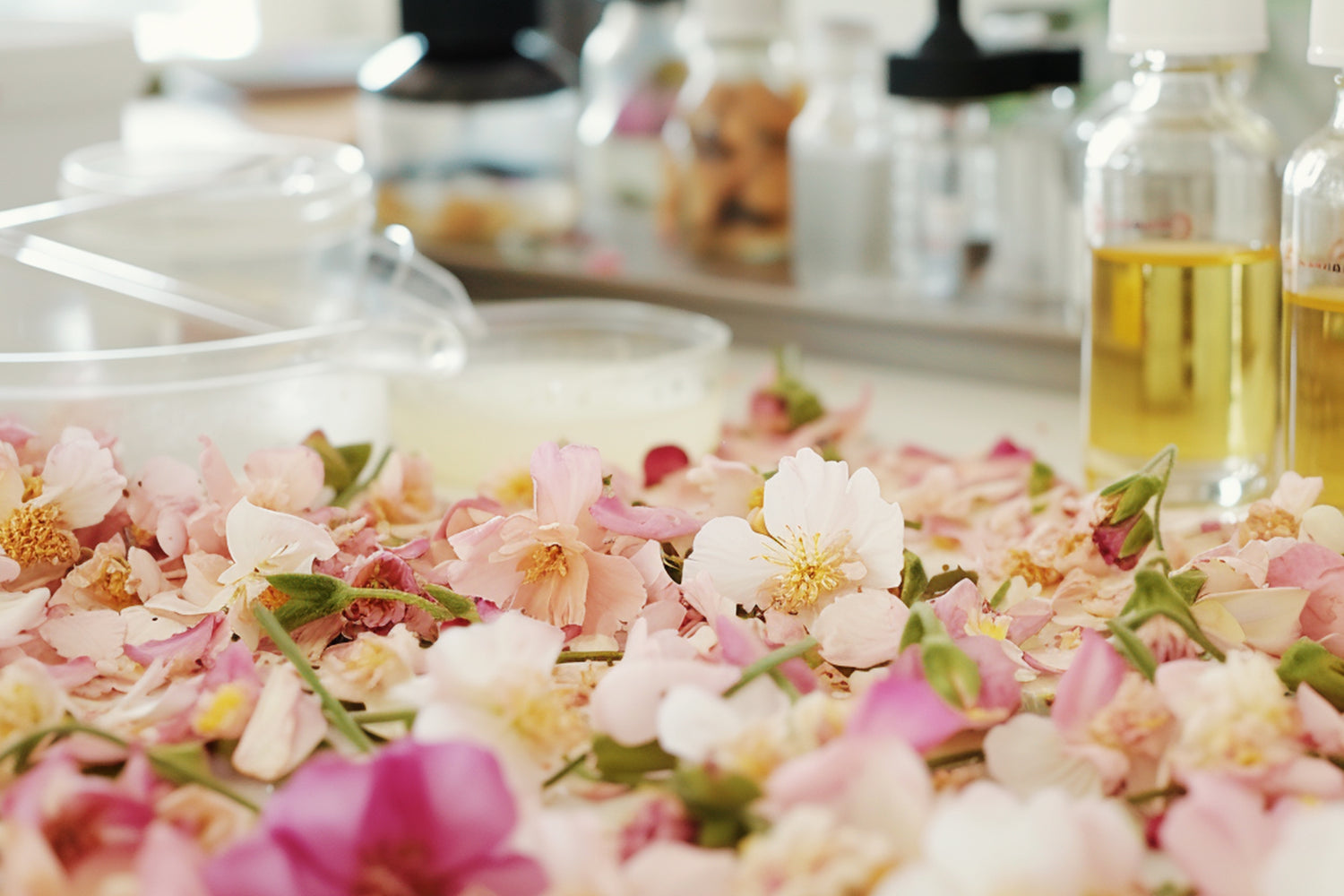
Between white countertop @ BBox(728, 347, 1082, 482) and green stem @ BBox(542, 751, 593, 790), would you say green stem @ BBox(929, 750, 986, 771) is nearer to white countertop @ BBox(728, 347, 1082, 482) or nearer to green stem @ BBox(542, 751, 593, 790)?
green stem @ BBox(542, 751, 593, 790)

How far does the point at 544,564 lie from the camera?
319 mm

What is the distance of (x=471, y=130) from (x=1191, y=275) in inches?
22.5

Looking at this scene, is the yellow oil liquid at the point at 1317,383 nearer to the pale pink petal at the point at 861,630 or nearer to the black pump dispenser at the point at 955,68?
the pale pink petal at the point at 861,630

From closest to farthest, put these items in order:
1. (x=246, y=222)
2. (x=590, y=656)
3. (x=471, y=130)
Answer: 1. (x=590, y=656)
2. (x=246, y=222)
3. (x=471, y=130)

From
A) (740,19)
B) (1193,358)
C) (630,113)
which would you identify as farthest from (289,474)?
(630,113)

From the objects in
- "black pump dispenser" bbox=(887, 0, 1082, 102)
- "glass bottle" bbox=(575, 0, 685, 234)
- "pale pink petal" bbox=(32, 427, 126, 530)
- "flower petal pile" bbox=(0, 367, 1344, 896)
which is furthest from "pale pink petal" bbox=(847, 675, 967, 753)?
"glass bottle" bbox=(575, 0, 685, 234)

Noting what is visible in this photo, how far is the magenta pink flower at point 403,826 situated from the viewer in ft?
0.70

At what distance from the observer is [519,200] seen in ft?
2.98

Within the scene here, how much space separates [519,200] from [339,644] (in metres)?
0.62

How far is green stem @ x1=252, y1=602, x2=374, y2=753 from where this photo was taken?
0.89 feet

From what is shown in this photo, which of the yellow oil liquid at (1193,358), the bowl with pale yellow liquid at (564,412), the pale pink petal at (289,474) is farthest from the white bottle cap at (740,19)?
the pale pink petal at (289,474)

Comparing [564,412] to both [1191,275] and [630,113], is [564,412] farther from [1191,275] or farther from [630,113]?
[630,113]

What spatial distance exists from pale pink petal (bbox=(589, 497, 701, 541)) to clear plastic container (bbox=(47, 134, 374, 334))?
0.22 meters

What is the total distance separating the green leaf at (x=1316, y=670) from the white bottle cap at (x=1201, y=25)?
19 centimetres
